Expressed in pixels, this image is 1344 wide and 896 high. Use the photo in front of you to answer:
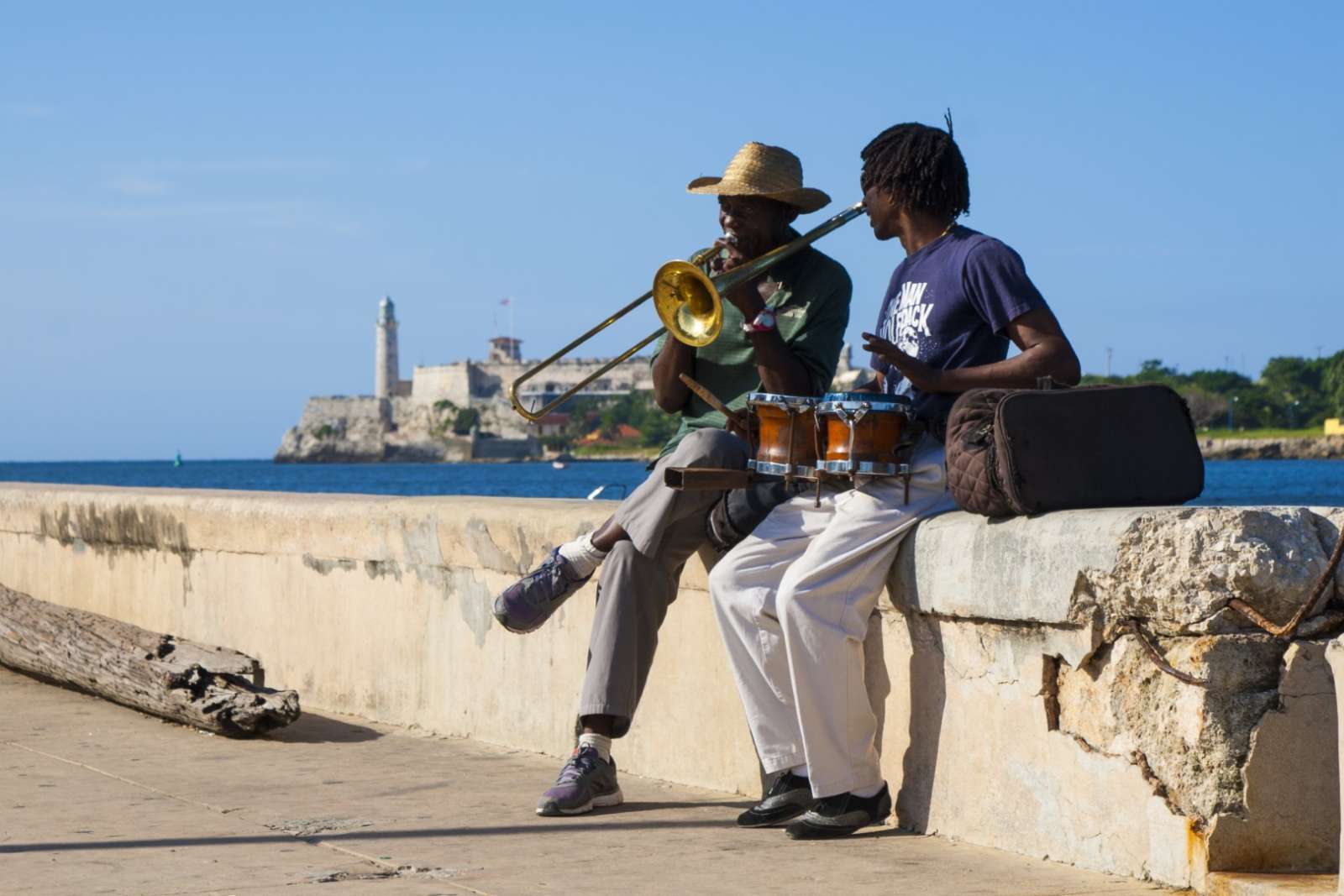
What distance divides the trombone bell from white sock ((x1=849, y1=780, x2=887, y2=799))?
119cm

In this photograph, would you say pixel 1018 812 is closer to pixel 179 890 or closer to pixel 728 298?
pixel 728 298

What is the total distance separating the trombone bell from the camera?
4.62m

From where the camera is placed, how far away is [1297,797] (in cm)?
342

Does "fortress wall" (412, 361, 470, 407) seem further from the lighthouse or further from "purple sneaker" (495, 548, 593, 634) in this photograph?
"purple sneaker" (495, 548, 593, 634)

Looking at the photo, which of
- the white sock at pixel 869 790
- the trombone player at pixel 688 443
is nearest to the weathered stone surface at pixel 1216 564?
the white sock at pixel 869 790

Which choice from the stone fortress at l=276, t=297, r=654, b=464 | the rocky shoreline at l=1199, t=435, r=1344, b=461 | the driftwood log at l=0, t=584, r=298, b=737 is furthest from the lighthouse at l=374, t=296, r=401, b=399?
the driftwood log at l=0, t=584, r=298, b=737

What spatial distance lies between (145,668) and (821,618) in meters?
2.93

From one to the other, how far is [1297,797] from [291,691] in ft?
11.0

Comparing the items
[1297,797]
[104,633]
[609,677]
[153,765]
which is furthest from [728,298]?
[104,633]

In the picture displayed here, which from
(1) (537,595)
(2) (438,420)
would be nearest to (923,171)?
(1) (537,595)

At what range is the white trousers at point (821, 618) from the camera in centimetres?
416

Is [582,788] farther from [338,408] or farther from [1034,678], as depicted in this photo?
[338,408]

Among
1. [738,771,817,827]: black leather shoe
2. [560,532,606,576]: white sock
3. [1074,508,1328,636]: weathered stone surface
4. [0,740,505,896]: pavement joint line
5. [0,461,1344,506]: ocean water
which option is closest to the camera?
[1074,508,1328,636]: weathered stone surface

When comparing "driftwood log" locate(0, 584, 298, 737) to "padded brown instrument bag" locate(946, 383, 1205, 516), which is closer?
"padded brown instrument bag" locate(946, 383, 1205, 516)
